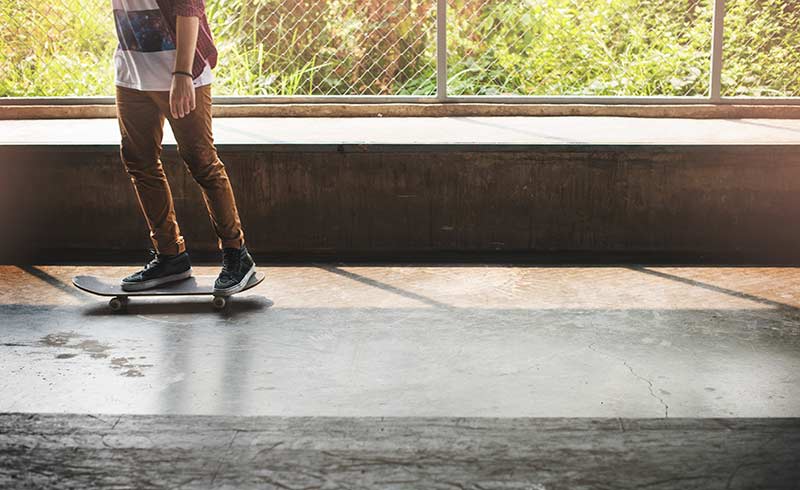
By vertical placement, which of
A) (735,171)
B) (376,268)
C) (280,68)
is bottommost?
(376,268)

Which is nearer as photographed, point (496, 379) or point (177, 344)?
point (496, 379)

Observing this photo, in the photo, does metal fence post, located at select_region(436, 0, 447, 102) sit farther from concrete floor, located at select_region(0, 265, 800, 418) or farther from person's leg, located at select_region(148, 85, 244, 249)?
person's leg, located at select_region(148, 85, 244, 249)

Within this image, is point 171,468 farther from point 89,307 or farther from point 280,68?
point 280,68

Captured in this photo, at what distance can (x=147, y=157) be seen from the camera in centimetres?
479

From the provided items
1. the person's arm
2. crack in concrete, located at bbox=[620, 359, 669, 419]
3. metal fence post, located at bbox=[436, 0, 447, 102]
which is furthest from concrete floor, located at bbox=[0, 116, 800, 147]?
crack in concrete, located at bbox=[620, 359, 669, 419]

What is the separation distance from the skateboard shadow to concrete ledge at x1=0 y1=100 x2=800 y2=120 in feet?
8.26

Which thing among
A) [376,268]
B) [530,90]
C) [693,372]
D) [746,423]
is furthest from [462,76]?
[746,423]

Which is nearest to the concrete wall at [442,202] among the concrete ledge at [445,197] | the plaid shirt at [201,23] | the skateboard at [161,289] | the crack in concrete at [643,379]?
the concrete ledge at [445,197]

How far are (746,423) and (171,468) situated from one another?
70.7 inches

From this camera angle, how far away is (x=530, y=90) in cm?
733

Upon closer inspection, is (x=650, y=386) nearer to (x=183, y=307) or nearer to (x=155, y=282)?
(x=183, y=307)

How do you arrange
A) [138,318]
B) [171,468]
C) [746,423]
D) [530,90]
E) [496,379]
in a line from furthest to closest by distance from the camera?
1. [530,90]
2. [138,318]
3. [496,379]
4. [746,423]
5. [171,468]

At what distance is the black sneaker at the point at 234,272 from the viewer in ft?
15.9

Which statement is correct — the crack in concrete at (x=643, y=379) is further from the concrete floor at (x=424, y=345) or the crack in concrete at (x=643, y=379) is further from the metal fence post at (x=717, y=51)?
the metal fence post at (x=717, y=51)
